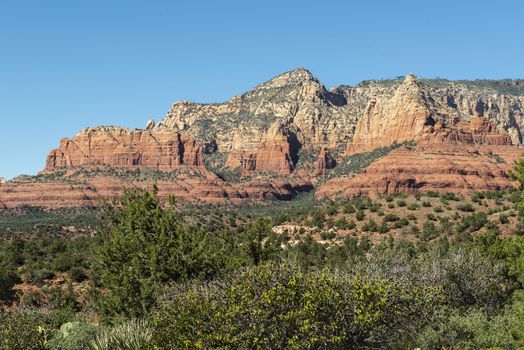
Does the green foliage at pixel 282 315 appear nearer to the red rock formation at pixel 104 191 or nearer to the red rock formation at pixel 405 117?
the red rock formation at pixel 405 117

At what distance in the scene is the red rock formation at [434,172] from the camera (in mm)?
132250

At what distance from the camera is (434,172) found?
13438 cm

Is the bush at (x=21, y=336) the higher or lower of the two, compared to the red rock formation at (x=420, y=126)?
lower

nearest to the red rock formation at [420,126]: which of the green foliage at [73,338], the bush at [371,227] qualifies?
the bush at [371,227]

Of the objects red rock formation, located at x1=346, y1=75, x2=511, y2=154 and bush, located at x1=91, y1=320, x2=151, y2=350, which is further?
red rock formation, located at x1=346, y1=75, x2=511, y2=154

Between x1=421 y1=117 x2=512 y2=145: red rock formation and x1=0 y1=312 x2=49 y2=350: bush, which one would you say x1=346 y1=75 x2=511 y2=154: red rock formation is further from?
x1=0 y1=312 x2=49 y2=350: bush

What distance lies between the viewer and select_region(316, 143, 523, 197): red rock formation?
13225cm

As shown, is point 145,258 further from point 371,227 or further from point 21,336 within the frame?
point 371,227

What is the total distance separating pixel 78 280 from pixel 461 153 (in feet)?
354

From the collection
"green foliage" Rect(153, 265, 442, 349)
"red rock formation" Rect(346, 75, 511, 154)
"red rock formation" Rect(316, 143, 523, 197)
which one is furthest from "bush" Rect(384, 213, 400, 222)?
"red rock formation" Rect(346, 75, 511, 154)

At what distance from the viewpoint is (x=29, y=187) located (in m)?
193

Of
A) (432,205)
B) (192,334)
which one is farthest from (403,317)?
(432,205)

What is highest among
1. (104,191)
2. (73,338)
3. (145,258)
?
(145,258)

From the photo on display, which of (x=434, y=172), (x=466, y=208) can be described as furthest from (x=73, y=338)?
(x=434, y=172)
